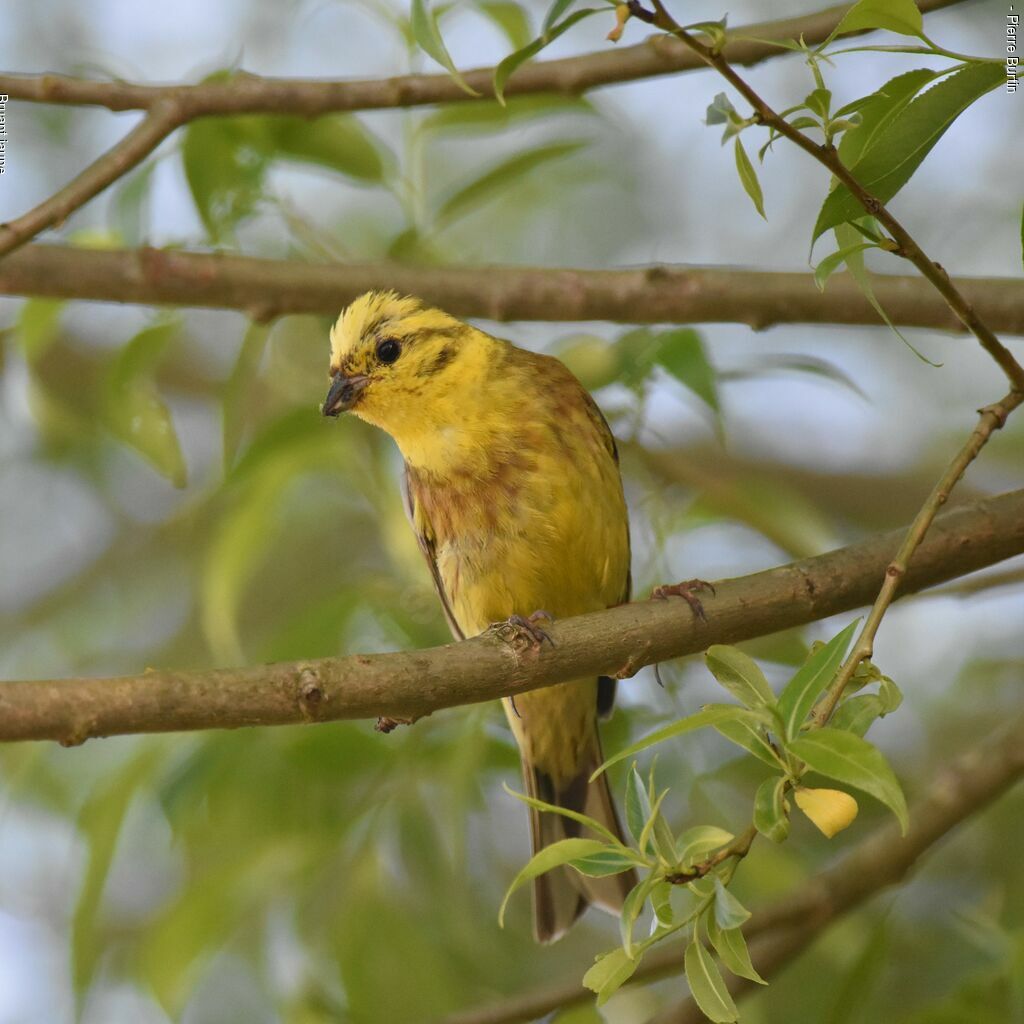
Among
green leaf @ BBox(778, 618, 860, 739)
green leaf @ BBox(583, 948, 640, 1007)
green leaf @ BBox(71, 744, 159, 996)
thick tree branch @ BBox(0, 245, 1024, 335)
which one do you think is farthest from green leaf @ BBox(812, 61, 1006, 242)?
green leaf @ BBox(71, 744, 159, 996)

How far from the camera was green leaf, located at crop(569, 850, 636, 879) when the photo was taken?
189cm

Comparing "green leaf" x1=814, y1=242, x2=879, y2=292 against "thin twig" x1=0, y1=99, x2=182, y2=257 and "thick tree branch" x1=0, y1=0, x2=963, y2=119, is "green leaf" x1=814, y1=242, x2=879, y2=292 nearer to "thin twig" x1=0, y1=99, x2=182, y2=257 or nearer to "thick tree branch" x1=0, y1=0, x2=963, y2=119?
"thick tree branch" x1=0, y1=0, x2=963, y2=119

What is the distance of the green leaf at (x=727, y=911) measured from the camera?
1798 millimetres

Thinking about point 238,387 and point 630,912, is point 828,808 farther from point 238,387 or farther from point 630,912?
point 238,387

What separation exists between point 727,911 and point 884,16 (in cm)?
124

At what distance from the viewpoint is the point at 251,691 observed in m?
2.17

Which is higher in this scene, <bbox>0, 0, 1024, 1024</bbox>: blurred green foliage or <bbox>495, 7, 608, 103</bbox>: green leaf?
<bbox>495, 7, 608, 103</bbox>: green leaf

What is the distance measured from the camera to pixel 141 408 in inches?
147

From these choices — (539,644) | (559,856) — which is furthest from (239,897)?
(559,856)

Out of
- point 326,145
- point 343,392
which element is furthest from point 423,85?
point 343,392

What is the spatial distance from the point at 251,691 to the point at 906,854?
79.5 inches

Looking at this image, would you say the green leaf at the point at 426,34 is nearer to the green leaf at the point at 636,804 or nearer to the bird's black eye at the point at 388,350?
the green leaf at the point at 636,804

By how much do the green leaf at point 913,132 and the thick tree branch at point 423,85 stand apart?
1.27 meters

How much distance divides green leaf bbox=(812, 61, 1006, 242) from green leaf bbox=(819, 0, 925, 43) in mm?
138
